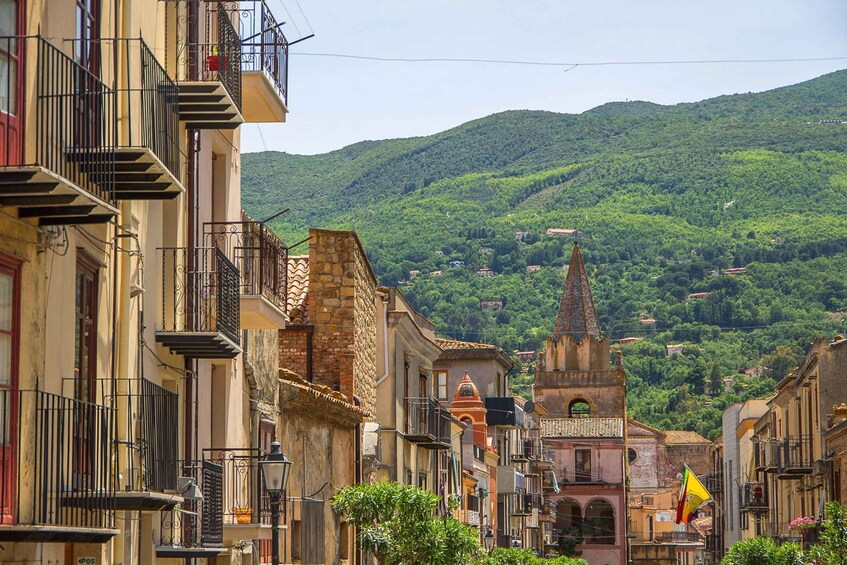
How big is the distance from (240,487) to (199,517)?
3.91 m

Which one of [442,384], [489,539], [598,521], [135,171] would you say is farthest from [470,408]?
→ [135,171]

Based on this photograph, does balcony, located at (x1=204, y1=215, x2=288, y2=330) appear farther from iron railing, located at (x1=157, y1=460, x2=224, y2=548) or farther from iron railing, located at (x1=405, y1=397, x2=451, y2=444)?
iron railing, located at (x1=405, y1=397, x2=451, y2=444)

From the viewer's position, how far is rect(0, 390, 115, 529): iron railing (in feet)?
34.6

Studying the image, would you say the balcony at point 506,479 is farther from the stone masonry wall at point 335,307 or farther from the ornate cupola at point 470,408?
the stone masonry wall at point 335,307

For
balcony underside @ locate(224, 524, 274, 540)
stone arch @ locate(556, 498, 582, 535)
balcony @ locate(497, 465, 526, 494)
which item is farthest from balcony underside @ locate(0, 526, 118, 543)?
stone arch @ locate(556, 498, 582, 535)

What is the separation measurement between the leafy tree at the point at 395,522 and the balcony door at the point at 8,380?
1920cm

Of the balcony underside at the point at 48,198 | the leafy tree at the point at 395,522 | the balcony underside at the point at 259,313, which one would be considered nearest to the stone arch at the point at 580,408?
the leafy tree at the point at 395,522

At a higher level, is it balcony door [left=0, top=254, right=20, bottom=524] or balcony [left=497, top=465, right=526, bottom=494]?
balcony door [left=0, top=254, right=20, bottom=524]

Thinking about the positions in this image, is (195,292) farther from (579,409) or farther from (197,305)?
(579,409)

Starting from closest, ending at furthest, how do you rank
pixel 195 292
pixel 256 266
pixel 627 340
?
pixel 195 292
pixel 256 266
pixel 627 340

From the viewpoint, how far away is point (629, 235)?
18175 centimetres

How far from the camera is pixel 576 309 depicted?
122938mm

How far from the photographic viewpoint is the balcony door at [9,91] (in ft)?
34.2

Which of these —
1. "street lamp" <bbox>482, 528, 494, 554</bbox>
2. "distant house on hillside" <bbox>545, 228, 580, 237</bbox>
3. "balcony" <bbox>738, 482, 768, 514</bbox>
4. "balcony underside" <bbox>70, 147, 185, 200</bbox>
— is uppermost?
"distant house on hillside" <bbox>545, 228, 580, 237</bbox>
